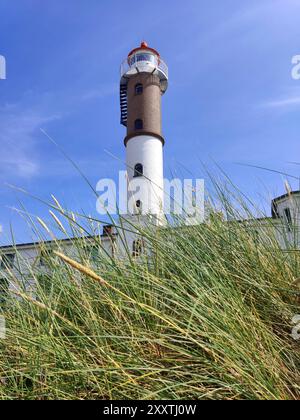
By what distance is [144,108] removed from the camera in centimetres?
2697

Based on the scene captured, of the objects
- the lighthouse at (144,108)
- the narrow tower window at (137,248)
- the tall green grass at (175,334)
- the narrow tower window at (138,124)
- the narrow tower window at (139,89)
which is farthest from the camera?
the narrow tower window at (139,89)

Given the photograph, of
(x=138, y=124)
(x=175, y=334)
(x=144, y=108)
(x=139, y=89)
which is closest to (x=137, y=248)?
(x=175, y=334)

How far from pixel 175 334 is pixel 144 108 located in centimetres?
2629

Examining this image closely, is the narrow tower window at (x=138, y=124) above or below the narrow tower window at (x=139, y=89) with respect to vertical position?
below

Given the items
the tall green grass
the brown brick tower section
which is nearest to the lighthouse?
the brown brick tower section

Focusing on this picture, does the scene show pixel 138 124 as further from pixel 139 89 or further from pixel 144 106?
pixel 139 89

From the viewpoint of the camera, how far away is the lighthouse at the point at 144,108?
85.0 feet

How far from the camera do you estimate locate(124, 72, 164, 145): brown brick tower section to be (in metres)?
26.5

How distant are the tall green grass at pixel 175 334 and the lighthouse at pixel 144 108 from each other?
69.9 feet

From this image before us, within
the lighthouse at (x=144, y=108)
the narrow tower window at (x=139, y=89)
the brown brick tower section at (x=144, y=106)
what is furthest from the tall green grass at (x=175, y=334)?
the narrow tower window at (x=139, y=89)

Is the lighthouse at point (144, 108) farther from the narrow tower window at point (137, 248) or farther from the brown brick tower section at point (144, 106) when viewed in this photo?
the narrow tower window at point (137, 248)

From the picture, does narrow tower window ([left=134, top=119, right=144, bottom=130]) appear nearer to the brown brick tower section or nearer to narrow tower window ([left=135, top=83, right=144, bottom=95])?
the brown brick tower section

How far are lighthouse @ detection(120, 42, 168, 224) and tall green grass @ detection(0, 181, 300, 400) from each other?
21.3 metres
